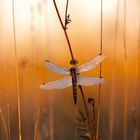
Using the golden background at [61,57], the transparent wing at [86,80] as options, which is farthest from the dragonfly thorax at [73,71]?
the golden background at [61,57]

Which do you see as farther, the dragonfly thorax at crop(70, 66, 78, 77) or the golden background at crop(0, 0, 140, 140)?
the golden background at crop(0, 0, 140, 140)

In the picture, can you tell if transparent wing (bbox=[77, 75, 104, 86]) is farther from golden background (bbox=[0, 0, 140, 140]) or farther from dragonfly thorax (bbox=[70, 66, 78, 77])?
golden background (bbox=[0, 0, 140, 140])

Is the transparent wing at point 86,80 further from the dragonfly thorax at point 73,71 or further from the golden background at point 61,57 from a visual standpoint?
the golden background at point 61,57

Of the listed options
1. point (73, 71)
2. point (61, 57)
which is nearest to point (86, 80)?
point (73, 71)

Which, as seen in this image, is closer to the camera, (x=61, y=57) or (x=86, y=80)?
(x=86, y=80)

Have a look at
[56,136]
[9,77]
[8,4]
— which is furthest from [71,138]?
[8,4]

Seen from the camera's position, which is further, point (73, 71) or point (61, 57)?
point (61, 57)

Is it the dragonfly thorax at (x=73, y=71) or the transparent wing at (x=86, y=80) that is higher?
the dragonfly thorax at (x=73, y=71)

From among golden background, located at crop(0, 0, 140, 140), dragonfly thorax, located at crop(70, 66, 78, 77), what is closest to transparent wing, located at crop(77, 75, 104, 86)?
dragonfly thorax, located at crop(70, 66, 78, 77)

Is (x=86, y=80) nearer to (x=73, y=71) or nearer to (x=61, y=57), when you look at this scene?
(x=73, y=71)

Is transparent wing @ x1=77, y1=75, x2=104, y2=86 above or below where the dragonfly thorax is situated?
below

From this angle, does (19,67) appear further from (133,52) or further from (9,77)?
(133,52)

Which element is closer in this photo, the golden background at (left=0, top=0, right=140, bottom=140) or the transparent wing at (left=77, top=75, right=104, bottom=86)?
the transparent wing at (left=77, top=75, right=104, bottom=86)
